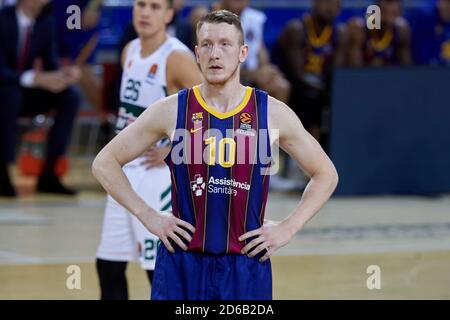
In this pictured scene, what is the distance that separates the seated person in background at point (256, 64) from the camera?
1469 centimetres

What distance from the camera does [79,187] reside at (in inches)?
602

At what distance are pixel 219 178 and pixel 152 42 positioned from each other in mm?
2361

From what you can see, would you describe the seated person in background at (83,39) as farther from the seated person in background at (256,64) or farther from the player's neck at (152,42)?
the player's neck at (152,42)

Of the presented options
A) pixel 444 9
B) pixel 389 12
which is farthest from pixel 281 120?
pixel 444 9

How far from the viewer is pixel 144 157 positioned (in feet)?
24.6

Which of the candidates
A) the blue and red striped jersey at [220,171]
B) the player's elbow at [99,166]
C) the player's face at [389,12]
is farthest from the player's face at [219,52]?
the player's face at [389,12]

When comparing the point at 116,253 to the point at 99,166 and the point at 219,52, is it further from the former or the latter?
the point at 219,52

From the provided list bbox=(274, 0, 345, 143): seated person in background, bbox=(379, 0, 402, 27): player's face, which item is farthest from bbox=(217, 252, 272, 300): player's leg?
bbox=(379, 0, 402, 27): player's face

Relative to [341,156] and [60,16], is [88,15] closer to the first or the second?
[60,16]

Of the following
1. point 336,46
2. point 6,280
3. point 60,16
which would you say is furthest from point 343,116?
point 6,280

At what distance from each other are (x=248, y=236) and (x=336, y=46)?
1069 cm

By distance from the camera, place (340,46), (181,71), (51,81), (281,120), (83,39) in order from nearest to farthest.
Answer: (281,120) → (181,71) → (51,81) → (340,46) → (83,39)

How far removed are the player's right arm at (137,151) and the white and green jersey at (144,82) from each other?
1.88m

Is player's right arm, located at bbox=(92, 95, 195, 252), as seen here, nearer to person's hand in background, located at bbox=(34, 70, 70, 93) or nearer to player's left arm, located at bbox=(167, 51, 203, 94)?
player's left arm, located at bbox=(167, 51, 203, 94)
